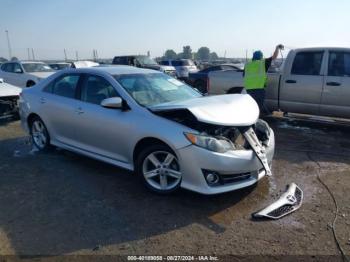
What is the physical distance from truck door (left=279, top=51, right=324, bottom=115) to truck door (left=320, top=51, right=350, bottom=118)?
15 cm

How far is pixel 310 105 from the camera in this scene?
26.6ft

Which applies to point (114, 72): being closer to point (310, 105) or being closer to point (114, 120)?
point (114, 120)

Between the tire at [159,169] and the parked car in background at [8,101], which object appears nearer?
the tire at [159,169]

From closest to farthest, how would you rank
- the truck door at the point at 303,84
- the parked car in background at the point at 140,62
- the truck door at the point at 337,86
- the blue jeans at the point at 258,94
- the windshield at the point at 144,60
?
the truck door at the point at 337,86, the truck door at the point at 303,84, the blue jeans at the point at 258,94, the parked car in background at the point at 140,62, the windshield at the point at 144,60

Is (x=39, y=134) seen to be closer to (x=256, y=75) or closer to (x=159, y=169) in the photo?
(x=159, y=169)

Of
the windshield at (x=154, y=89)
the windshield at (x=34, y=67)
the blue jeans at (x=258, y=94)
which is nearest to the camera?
the windshield at (x=154, y=89)

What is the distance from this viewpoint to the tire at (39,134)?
246 inches

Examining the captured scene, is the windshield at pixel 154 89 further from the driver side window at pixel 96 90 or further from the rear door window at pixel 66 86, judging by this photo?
the rear door window at pixel 66 86

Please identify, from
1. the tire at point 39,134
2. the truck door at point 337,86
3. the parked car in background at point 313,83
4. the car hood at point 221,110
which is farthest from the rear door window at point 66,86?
the truck door at point 337,86

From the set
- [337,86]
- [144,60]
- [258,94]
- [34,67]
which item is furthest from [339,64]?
[144,60]

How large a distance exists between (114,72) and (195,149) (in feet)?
6.84

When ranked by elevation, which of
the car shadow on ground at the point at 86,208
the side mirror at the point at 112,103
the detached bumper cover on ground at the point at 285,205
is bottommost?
the detached bumper cover on ground at the point at 285,205

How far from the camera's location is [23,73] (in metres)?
14.1

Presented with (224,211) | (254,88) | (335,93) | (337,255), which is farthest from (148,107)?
(335,93)
